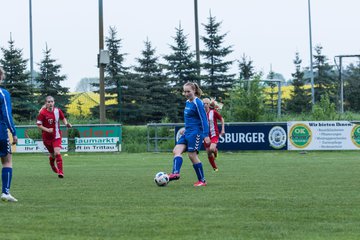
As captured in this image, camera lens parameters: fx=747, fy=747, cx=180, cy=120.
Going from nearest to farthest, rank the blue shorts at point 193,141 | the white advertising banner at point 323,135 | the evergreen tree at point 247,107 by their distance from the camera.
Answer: the blue shorts at point 193,141
the white advertising banner at point 323,135
the evergreen tree at point 247,107

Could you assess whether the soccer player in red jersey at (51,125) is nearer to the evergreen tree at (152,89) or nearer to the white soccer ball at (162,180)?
the white soccer ball at (162,180)

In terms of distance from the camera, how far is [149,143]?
3497 centimetres

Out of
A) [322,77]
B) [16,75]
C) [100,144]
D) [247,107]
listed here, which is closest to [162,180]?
[100,144]

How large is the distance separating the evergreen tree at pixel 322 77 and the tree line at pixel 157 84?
8.42 metres

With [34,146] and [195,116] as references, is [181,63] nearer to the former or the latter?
[34,146]

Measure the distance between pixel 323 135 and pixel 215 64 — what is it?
100 ft

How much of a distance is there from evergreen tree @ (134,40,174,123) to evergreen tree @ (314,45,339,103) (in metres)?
25.3

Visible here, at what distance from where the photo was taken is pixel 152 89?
183ft

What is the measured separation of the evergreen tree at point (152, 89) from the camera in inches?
2016

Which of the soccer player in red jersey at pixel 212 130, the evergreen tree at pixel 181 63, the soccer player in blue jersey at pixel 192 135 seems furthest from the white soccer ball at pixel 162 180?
the evergreen tree at pixel 181 63

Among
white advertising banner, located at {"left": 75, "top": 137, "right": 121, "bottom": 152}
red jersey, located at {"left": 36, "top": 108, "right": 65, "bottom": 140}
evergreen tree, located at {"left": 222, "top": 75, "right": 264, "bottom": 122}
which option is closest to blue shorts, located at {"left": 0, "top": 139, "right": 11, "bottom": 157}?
red jersey, located at {"left": 36, "top": 108, "right": 65, "bottom": 140}

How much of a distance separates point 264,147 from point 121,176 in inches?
632

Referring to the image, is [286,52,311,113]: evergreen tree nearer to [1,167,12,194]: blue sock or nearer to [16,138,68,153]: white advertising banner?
[16,138,68,153]: white advertising banner

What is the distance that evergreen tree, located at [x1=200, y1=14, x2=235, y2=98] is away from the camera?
200ft
